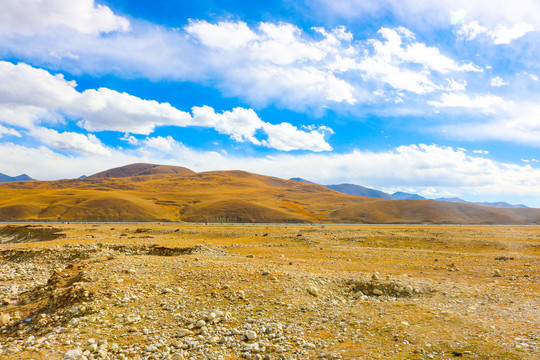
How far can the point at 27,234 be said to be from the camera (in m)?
53.8

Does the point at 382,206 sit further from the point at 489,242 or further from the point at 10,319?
the point at 10,319

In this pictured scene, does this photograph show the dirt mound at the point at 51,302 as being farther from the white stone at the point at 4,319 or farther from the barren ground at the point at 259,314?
the white stone at the point at 4,319

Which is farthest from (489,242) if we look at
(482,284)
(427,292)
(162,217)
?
(162,217)

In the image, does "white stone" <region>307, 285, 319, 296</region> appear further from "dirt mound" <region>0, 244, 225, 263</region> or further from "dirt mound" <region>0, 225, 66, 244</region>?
"dirt mound" <region>0, 225, 66, 244</region>

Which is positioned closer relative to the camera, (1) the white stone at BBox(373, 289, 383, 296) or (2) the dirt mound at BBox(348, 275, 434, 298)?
(2) the dirt mound at BBox(348, 275, 434, 298)

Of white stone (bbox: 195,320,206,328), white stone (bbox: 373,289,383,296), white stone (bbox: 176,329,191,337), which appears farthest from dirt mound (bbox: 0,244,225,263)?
white stone (bbox: 176,329,191,337)

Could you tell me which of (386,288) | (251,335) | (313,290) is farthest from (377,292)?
(251,335)

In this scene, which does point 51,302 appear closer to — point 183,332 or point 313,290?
point 183,332

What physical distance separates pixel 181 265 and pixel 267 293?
274 inches

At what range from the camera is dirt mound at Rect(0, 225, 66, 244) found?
154 ft

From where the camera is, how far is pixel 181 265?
18.1 metres

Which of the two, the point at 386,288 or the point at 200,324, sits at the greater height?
the point at 386,288

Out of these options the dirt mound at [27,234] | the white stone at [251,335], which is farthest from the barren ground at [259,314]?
the dirt mound at [27,234]

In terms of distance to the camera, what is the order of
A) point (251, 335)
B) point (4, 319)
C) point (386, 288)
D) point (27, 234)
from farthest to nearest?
point (27, 234), point (386, 288), point (4, 319), point (251, 335)
